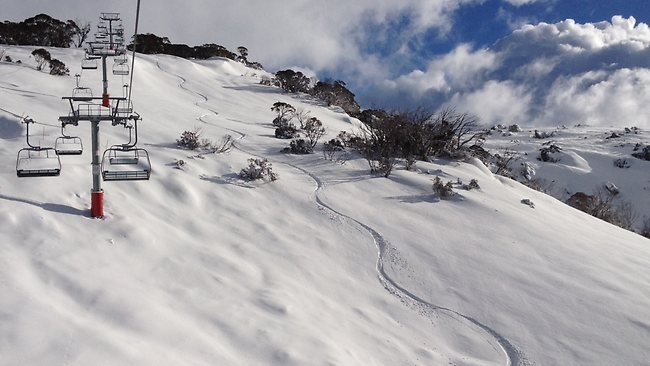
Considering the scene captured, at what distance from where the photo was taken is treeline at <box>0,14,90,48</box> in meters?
31.9

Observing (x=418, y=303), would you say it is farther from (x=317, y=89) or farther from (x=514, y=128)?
(x=514, y=128)

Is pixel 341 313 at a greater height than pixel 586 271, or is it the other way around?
pixel 586 271

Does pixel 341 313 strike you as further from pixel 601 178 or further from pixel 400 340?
pixel 601 178

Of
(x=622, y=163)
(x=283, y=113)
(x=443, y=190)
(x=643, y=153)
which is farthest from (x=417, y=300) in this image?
(x=643, y=153)

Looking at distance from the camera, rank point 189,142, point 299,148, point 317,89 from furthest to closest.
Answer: point 317,89, point 299,148, point 189,142

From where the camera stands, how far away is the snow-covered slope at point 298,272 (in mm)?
5379

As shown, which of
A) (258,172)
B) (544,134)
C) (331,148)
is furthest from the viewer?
(544,134)

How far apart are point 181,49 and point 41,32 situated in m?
10.6

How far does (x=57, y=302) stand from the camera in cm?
534

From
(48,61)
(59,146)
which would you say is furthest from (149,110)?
(48,61)

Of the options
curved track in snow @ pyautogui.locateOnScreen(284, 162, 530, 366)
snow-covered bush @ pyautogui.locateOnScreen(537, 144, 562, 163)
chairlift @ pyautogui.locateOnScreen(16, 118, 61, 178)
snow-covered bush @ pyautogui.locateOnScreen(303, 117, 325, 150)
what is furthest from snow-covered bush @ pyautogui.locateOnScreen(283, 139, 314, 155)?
snow-covered bush @ pyautogui.locateOnScreen(537, 144, 562, 163)

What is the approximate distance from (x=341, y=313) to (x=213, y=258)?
2279 millimetres

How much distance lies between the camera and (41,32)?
33094 mm

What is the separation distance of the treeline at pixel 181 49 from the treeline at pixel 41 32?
4.64m
